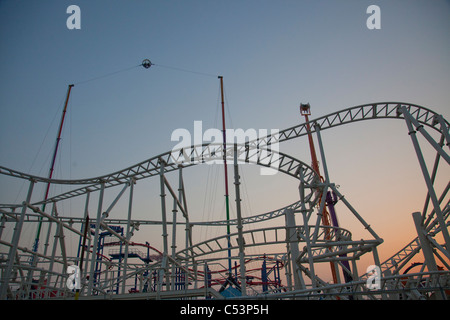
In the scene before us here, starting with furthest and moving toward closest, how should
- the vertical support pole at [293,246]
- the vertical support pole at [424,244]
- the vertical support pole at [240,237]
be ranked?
the vertical support pole at [424,244] < the vertical support pole at [293,246] < the vertical support pole at [240,237]

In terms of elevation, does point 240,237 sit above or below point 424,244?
below

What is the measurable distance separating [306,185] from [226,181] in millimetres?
16569

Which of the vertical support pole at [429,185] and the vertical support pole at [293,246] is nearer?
the vertical support pole at [429,185]

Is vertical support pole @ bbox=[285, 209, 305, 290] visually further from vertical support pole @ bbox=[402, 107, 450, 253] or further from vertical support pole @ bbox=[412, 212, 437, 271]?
vertical support pole @ bbox=[412, 212, 437, 271]

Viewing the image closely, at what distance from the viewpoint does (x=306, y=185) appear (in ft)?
54.9

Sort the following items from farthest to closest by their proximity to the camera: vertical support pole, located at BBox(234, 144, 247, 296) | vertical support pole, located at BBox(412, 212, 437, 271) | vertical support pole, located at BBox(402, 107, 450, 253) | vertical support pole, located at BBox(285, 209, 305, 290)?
vertical support pole, located at BBox(412, 212, 437, 271)
vertical support pole, located at BBox(285, 209, 305, 290)
vertical support pole, located at BBox(402, 107, 450, 253)
vertical support pole, located at BBox(234, 144, 247, 296)

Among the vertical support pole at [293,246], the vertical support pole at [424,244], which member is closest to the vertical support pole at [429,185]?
the vertical support pole at [424,244]

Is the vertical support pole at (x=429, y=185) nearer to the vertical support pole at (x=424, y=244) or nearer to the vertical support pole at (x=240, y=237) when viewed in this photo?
the vertical support pole at (x=424, y=244)

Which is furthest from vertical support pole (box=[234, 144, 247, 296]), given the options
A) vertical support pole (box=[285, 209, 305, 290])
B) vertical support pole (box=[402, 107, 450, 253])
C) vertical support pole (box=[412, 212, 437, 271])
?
vertical support pole (box=[412, 212, 437, 271])

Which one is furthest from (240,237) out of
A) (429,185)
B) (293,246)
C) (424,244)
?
(424,244)

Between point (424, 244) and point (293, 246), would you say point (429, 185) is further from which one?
point (293, 246)

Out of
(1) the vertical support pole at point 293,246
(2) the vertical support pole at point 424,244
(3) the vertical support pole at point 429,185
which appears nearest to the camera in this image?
(3) the vertical support pole at point 429,185

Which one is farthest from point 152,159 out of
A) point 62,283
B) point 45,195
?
point 45,195

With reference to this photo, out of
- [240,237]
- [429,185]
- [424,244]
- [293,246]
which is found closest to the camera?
[240,237]
